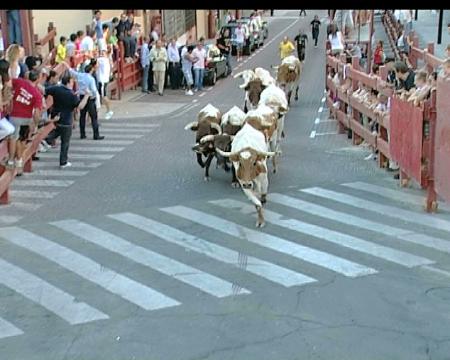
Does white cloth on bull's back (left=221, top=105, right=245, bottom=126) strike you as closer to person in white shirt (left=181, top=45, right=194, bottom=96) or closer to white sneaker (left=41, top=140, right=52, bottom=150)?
white sneaker (left=41, top=140, right=52, bottom=150)

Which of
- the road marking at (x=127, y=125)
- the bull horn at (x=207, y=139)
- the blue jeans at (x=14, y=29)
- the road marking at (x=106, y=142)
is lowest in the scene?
the road marking at (x=127, y=125)

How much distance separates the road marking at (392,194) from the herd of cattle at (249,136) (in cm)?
160

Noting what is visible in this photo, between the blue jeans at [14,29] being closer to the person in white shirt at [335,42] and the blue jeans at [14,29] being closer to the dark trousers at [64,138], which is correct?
the dark trousers at [64,138]

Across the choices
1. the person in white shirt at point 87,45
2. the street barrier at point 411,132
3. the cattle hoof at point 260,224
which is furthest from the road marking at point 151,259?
the person in white shirt at point 87,45

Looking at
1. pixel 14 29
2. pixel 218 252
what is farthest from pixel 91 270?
pixel 14 29

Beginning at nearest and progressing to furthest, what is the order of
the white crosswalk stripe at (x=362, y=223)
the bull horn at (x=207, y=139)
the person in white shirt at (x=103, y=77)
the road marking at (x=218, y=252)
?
the road marking at (x=218, y=252) → the white crosswalk stripe at (x=362, y=223) → the bull horn at (x=207, y=139) → the person in white shirt at (x=103, y=77)

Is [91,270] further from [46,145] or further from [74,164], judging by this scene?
[46,145]

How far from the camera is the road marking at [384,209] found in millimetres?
12180

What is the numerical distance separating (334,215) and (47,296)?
4.94 metres

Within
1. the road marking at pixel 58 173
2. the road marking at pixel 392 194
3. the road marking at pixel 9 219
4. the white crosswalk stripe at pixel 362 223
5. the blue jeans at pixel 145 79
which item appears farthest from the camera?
the blue jeans at pixel 145 79

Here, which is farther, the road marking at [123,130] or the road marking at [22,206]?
the road marking at [123,130]

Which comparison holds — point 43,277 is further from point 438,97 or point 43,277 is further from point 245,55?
point 245,55

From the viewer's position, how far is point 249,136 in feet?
40.1

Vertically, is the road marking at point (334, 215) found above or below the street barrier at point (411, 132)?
below
